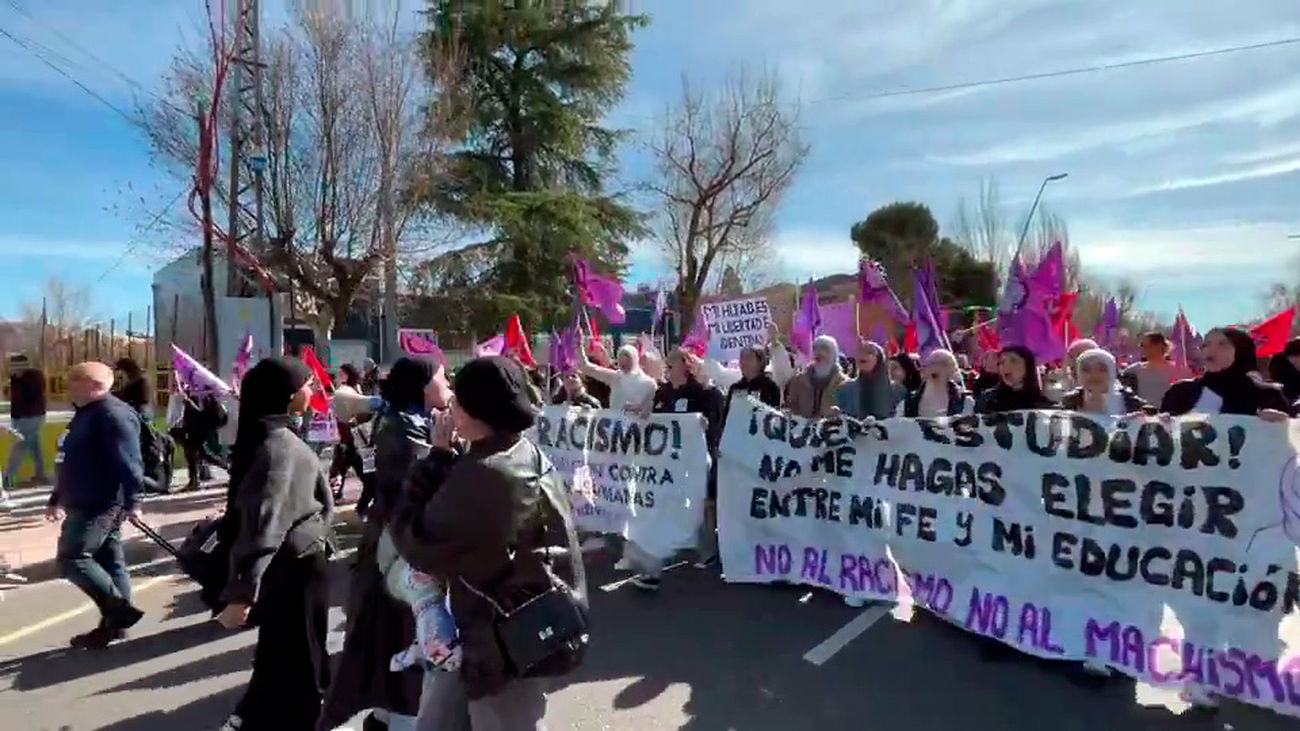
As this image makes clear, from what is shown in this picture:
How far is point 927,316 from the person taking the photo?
413 inches

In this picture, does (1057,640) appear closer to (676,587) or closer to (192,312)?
A: (676,587)

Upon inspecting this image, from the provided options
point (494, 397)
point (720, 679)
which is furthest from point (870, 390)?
point (494, 397)

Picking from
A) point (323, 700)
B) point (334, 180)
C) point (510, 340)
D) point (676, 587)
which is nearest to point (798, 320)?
point (510, 340)

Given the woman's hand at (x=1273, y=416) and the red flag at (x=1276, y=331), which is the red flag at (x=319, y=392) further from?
the red flag at (x=1276, y=331)

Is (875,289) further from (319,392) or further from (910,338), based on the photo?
(319,392)

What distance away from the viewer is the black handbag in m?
2.53

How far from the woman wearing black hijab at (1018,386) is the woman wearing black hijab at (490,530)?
375 centimetres

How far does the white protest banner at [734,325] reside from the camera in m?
11.0

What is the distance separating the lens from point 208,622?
6293 mm

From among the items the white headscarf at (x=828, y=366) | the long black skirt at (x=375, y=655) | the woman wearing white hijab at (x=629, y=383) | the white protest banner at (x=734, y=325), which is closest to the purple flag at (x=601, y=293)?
the white protest banner at (x=734, y=325)

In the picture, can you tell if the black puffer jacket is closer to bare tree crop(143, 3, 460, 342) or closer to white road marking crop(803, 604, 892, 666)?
white road marking crop(803, 604, 892, 666)

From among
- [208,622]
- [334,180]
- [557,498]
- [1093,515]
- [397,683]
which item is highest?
[334,180]

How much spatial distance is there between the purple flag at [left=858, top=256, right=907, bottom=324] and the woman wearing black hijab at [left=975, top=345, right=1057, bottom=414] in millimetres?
5800

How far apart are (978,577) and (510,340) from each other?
7.91 meters
